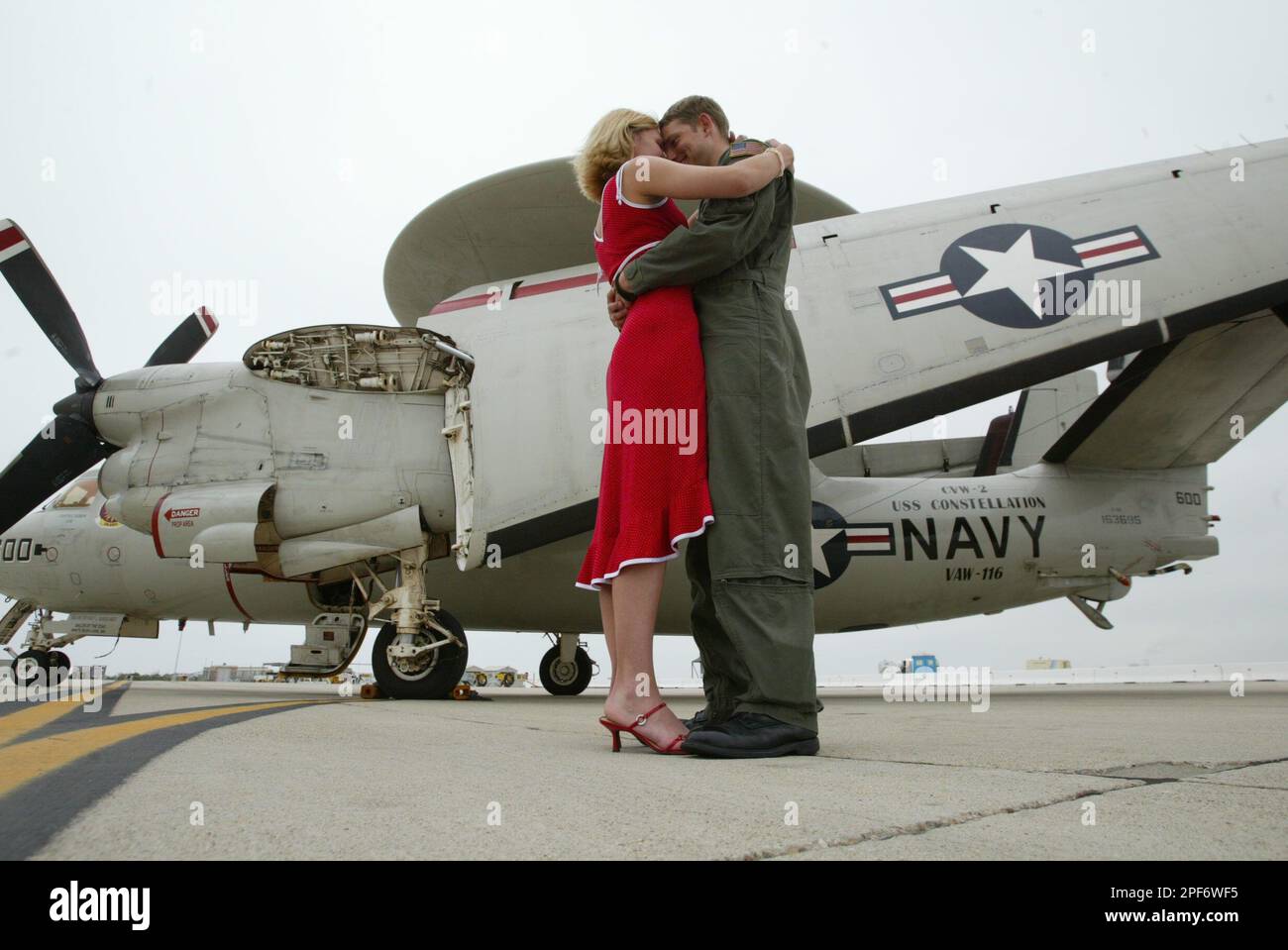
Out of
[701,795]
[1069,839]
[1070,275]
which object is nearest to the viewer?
[1069,839]

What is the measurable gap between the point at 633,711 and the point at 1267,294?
280 inches

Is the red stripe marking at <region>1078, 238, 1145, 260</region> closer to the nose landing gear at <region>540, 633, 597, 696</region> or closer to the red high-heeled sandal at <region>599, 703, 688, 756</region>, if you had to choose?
the red high-heeled sandal at <region>599, 703, 688, 756</region>

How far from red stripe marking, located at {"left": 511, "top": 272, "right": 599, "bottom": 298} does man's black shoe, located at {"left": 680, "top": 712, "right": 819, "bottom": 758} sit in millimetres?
5596

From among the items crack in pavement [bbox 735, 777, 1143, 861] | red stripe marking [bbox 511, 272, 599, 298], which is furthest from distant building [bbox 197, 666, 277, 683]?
crack in pavement [bbox 735, 777, 1143, 861]

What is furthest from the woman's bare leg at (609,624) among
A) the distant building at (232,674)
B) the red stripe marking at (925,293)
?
the distant building at (232,674)

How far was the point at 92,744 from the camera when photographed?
2369mm

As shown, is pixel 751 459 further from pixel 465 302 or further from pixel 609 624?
pixel 465 302

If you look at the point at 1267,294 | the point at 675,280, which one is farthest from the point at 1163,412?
the point at 675,280

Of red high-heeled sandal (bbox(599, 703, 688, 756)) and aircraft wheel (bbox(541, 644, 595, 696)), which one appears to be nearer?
red high-heeled sandal (bbox(599, 703, 688, 756))

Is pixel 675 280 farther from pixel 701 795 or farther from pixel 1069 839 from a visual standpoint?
pixel 1069 839

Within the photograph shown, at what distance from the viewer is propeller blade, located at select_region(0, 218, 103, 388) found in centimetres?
A: 766

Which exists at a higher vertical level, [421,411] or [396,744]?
[421,411]

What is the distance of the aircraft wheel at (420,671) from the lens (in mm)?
7023
